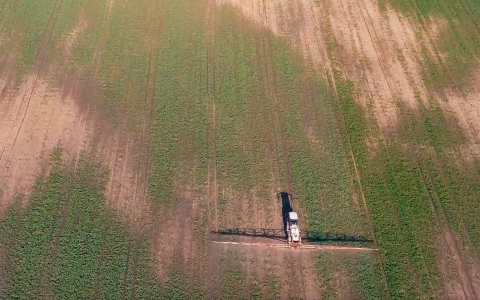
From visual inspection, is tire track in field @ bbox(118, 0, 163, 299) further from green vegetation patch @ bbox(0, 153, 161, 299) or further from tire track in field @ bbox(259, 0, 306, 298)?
tire track in field @ bbox(259, 0, 306, 298)

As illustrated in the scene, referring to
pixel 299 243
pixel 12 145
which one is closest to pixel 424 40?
pixel 299 243

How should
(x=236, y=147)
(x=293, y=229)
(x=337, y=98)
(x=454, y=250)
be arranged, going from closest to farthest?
(x=293, y=229), (x=454, y=250), (x=236, y=147), (x=337, y=98)

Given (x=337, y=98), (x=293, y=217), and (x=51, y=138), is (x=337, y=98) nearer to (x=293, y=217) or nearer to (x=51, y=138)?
(x=293, y=217)

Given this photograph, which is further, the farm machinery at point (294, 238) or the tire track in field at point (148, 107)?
the tire track in field at point (148, 107)

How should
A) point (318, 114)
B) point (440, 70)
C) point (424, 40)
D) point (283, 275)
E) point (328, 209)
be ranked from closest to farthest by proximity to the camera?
point (283, 275)
point (328, 209)
point (318, 114)
point (440, 70)
point (424, 40)

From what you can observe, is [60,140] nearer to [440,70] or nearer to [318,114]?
[318,114]

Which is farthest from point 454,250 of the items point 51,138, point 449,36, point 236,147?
point 51,138

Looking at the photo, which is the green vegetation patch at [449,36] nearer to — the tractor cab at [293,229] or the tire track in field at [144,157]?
the tractor cab at [293,229]

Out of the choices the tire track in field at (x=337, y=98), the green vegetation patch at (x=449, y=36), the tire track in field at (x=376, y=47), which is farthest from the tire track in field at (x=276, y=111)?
the green vegetation patch at (x=449, y=36)
